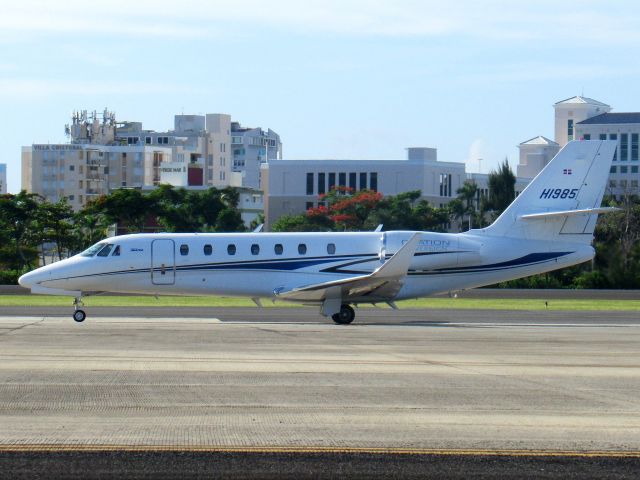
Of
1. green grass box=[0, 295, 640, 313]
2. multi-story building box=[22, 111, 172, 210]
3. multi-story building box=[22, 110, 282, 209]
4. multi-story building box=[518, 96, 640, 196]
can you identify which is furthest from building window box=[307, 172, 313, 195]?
green grass box=[0, 295, 640, 313]

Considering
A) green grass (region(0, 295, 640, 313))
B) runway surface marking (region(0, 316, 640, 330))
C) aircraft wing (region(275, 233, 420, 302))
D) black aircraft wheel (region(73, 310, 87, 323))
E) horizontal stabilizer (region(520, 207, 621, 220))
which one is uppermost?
horizontal stabilizer (region(520, 207, 621, 220))

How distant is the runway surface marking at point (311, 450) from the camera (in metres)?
11.7

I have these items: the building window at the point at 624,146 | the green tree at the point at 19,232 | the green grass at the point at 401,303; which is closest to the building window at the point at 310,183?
the green tree at the point at 19,232

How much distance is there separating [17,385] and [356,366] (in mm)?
6072

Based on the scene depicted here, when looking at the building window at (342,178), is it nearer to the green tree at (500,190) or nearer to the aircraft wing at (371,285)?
the green tree at (500,190)

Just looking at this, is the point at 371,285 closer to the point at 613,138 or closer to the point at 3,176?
the point at 613,138

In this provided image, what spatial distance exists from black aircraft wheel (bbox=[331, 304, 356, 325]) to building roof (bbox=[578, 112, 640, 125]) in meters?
120

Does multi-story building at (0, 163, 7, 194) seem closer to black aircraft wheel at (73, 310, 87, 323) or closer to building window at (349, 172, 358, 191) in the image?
building window at (349, 172, 358, 191)

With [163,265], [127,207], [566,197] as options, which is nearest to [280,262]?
[163,265]

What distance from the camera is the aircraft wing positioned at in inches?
1211

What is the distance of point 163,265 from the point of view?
32875 millimetres

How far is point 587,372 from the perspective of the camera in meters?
19.7

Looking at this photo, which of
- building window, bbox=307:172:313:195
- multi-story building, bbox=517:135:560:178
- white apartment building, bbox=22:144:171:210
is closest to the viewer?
building window, bbox=307:172:313:195

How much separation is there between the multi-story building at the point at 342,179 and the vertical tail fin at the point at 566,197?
81.9 meters
